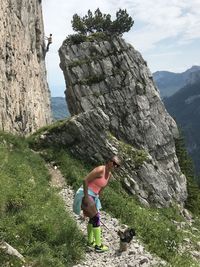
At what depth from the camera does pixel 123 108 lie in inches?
1943

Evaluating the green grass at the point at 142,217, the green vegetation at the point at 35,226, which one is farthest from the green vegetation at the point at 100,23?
the green vegetation at the point at 35,226

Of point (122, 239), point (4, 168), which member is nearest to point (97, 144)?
point (4, 168)

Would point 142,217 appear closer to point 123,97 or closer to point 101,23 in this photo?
point 123,97

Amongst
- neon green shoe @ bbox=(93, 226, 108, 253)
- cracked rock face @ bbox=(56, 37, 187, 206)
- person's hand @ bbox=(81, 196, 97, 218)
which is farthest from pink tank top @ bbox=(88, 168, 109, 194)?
cracked rock face @ bbox=(56, 37, 187, 206)

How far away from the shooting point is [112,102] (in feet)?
164

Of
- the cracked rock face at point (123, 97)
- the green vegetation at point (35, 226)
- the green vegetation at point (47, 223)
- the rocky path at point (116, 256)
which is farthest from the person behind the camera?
the cracked rock face at point (123, 97)

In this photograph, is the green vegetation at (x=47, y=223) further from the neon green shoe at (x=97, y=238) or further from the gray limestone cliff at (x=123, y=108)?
the gray limestone cliff at (x=123, y=108)

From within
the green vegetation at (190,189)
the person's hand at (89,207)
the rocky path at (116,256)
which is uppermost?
the person's hand at (89,207)

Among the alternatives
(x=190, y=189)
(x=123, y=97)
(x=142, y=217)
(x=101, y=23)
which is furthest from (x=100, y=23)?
(x=142, y=217)

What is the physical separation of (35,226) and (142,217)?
883 centimetres

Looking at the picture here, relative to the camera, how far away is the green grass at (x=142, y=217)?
18500mm

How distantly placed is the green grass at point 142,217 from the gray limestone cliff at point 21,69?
7012mm

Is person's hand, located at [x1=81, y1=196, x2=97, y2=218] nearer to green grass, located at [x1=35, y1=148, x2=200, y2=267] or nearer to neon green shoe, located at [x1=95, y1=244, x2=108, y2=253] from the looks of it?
neon green shoe, located at [x1=95, y1=244, x2=108, y2=253]

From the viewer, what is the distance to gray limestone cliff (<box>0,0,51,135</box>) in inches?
1460
